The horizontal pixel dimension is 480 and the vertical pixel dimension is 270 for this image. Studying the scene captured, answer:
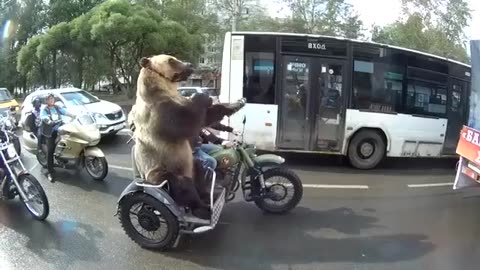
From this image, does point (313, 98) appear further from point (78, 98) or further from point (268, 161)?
point (78, 98)

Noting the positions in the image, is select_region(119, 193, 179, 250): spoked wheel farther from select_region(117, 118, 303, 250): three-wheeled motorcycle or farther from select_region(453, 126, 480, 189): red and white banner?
select_region(453, 126, 480, 189): red and white banner

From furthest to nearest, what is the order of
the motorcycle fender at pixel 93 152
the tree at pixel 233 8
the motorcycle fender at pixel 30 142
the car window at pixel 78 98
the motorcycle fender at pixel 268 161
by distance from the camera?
the tree at pixel 233 8 → the car window at pixel 78 98 → the motorcycle fender at pixel 30 142 → the motorcycle fender at pixel 93 152 → the motorcycle fender at pixel 268 161

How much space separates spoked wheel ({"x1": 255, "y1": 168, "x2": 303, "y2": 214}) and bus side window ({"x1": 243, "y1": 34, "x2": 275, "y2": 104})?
3.44m

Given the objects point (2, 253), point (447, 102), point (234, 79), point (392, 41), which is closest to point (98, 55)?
point (392, 41)

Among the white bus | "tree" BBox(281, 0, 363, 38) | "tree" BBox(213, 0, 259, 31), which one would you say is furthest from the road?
"tree" BBox(213, 0, 259, 31)

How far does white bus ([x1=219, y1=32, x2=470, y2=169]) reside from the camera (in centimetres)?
934

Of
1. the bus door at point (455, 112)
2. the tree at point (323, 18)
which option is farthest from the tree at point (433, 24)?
the bus door at point (455, 112)

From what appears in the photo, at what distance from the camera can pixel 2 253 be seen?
4.93 metres

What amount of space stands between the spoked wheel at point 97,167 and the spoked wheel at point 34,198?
2.11m

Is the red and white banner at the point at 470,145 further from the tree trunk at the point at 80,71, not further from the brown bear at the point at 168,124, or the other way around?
the tree trunk at the point at 80,71

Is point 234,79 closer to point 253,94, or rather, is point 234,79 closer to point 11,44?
point 253,94

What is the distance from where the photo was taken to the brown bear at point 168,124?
15.8 feet

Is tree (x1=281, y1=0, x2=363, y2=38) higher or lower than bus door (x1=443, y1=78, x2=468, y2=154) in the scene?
higher

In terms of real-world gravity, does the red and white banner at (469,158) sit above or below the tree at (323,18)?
below
